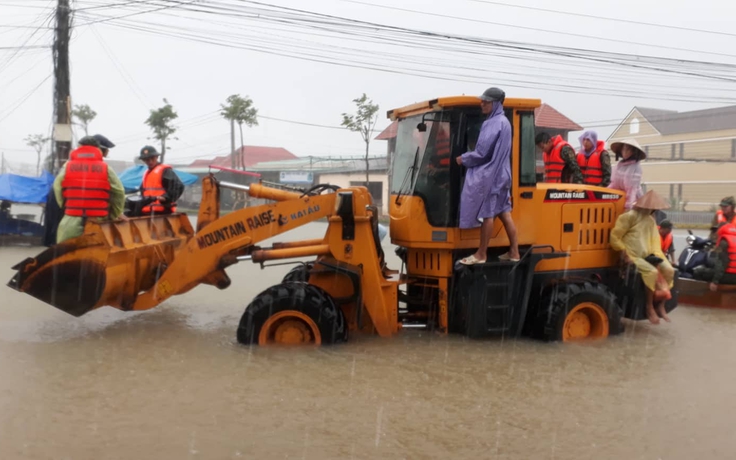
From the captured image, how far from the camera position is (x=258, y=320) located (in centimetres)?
672

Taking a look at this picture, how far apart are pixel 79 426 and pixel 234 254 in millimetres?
2796

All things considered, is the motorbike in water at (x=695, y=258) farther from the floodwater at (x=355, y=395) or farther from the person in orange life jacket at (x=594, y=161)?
the person in orange life jacket at (x=594, y=161)

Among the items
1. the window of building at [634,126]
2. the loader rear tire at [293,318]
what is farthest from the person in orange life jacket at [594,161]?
the window of building at [634,126]

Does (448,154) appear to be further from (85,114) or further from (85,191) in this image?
(85,114)

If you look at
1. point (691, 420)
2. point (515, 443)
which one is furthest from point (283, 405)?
point (691, 420)

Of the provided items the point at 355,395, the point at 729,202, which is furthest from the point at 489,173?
the point at 729,202

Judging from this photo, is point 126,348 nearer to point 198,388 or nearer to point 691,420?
point 198,388

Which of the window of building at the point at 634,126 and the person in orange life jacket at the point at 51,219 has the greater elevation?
the window of building at the point at 634,126

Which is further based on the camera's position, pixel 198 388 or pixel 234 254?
pixel 234 254

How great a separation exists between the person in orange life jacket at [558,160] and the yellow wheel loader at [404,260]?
33.6 inches

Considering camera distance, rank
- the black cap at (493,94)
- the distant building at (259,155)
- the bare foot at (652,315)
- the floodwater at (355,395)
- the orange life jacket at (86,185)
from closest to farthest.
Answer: the floodwater at (355,395)
the black cap at (493,94)
the orange life jacket at (86,185)
the bare foot at (652,315)
the distant building at (259,155)

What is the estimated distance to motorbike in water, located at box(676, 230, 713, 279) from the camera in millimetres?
9789

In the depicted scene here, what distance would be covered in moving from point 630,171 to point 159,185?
562 cm

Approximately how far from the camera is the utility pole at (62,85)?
1639cm
